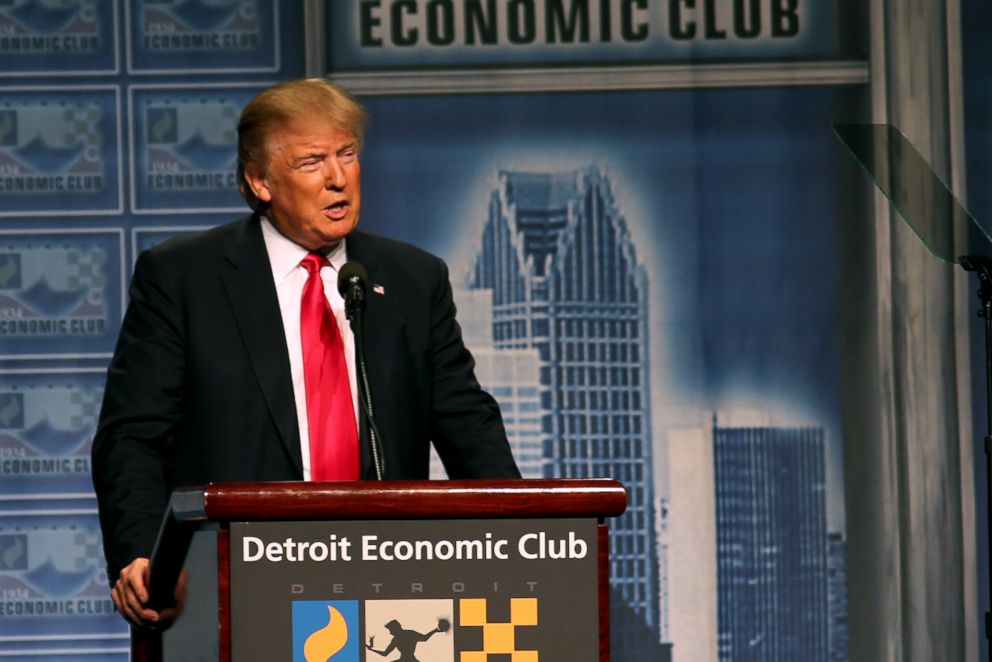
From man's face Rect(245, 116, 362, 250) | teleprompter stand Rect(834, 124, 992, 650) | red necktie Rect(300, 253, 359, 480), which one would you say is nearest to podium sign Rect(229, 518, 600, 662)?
red necktie Rect(300, 253, 359, 480)

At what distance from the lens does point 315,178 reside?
227 centimetres

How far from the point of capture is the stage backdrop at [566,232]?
3.97 m

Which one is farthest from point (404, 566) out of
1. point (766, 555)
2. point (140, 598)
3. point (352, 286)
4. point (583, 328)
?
point (766, 555)

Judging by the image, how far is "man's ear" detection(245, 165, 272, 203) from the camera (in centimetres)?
233

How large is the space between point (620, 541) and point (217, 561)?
8.45 feet

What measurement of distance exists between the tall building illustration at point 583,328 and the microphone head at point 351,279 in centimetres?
195

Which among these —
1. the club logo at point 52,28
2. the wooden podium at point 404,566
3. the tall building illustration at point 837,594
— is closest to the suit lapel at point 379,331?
the wooden podium at point 404,566

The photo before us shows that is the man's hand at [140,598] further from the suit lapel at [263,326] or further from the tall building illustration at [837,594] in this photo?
the tall building illustration at [837,594]

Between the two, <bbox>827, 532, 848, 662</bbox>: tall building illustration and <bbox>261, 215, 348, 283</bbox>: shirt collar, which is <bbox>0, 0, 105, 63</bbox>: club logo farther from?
<bbox>827, 532, 848, 662</bbox>: tall building illustration

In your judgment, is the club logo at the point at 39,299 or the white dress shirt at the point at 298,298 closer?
the white dress shirt at the point at 298,298

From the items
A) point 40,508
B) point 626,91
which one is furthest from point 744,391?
point 40,508

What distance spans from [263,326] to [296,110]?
1.09 ft

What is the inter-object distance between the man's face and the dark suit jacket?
88mm

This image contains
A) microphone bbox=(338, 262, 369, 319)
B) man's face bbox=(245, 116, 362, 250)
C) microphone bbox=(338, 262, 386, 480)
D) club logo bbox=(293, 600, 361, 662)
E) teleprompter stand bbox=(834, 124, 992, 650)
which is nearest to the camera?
club logo bbox=(293, 600, 361, 662)
